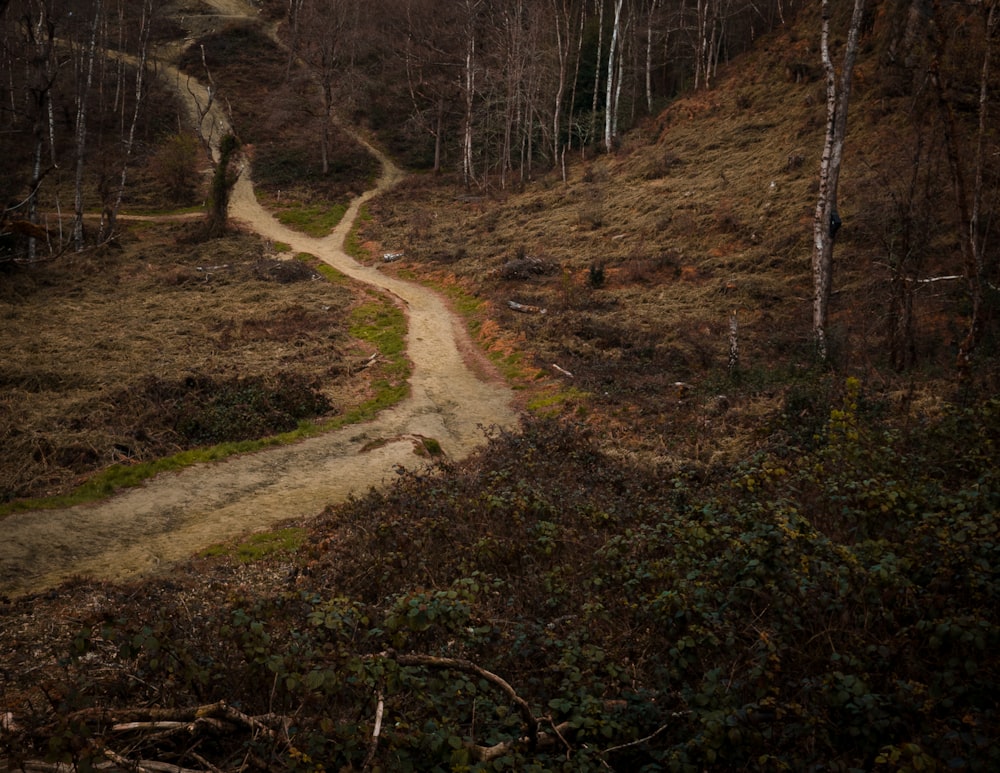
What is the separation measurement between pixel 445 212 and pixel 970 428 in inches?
1273

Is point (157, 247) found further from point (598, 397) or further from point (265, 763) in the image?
point (265, 763)

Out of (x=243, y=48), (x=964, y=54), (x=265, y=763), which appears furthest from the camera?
(x=243, y=48)

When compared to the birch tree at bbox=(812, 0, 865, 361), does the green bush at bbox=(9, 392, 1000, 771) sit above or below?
below

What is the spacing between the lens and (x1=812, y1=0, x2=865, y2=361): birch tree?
13352mm

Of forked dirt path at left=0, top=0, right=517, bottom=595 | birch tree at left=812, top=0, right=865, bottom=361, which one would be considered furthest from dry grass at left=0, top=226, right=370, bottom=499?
birch tree at left=812, top=0, right=865, bottom=361

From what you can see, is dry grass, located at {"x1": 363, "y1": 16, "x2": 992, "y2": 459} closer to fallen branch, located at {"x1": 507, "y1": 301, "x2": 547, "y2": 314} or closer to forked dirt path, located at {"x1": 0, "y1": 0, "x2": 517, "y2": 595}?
fallen branch, located at {"x1": 507, "y1": 301, "x2": 547, "y2": 314}

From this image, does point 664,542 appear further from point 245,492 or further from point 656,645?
point 245,492

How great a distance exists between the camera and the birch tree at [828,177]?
13352mm

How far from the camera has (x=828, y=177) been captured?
1370 centimetres

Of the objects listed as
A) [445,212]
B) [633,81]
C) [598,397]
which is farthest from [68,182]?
[598,397]

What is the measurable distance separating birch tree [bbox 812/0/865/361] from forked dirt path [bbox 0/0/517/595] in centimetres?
698

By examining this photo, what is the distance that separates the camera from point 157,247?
31.8 meters

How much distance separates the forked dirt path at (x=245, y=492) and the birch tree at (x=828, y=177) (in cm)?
698

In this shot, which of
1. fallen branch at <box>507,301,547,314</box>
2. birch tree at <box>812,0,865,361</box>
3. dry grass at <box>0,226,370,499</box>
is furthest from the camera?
fallen branch at <box>507,301,547,314</box>
